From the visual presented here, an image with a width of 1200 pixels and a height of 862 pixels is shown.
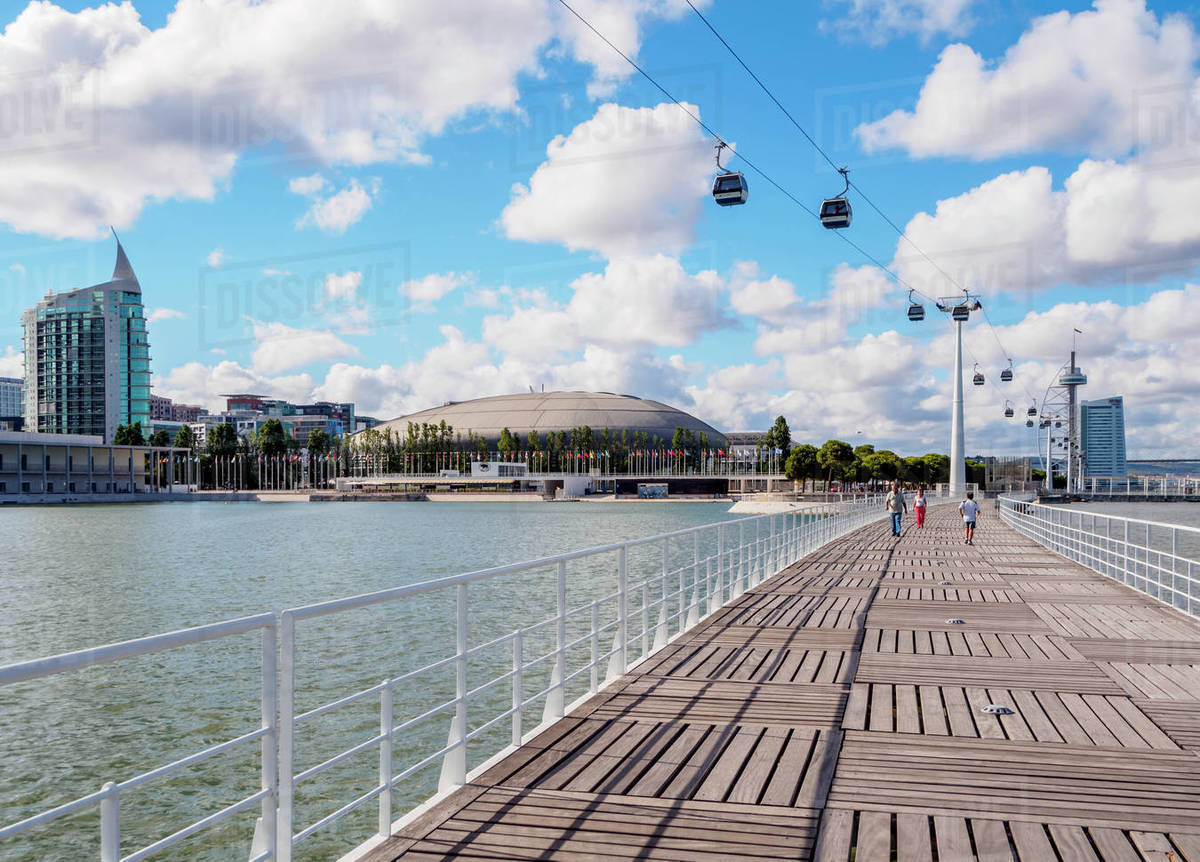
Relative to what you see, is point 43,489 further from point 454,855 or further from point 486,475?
point 454,855

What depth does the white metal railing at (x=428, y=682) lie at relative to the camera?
369 centimetres

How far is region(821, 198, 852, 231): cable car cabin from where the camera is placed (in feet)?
61.2

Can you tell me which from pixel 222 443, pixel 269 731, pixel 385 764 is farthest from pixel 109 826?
pixel 222 443

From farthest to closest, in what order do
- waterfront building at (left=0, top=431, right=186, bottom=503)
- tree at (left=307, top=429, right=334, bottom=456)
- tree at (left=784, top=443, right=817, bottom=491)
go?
tree at (left=307, top=429, right=334, bottom=456) < tree at (left=784, top=443, right=817, bottom=491) < waterfront building at (left=0, top=431, right=186, bottom=503)

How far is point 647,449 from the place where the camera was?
7234 inches

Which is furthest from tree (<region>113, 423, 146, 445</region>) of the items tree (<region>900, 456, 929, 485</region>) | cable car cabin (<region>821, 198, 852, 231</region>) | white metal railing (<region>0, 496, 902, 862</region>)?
cable car cabin (<region>821, 198, 852, 231</region>)

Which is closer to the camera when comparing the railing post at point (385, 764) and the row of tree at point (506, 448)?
the railing post at point (385, 764)

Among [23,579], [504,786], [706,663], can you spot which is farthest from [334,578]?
[504,786]

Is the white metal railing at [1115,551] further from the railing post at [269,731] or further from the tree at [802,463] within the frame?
the tree at [802,463]

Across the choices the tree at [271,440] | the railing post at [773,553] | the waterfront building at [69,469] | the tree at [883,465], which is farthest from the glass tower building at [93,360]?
the railing post at [773,553]

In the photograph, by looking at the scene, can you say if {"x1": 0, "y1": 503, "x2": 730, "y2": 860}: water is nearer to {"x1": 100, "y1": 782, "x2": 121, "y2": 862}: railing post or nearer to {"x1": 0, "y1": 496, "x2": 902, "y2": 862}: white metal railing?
{"x1": 0, "y1": 496, "x2": 902, "y2": 862}: white metal railing

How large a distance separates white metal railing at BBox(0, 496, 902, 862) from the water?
121mm

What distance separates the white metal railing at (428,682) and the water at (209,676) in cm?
12

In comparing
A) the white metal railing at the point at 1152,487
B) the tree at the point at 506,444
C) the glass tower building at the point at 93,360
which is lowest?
the white metal railing at the point at 1152,487
